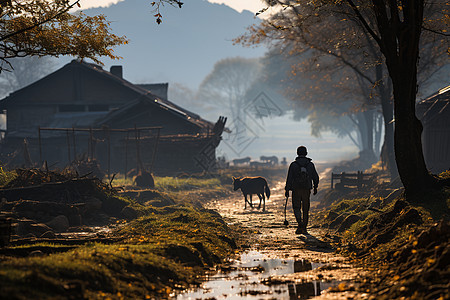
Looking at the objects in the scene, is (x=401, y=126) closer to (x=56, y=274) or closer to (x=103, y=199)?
(x=56, y=274)

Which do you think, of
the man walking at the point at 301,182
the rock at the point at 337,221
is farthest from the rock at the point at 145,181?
the man walking at the point at 301,182

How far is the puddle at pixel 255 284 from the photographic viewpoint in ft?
27.2

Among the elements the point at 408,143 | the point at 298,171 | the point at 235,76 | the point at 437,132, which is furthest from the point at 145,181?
the point at 235,76

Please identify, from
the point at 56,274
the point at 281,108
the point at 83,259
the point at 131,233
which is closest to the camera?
the point at 56,274

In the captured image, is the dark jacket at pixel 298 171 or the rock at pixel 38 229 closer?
the rock at pixel 38 229

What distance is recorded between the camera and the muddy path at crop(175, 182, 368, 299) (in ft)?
27.3

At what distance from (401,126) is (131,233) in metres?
6.82

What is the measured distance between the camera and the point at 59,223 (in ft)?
49.3

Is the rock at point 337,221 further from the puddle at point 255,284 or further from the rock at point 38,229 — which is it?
the rock at point 38,229

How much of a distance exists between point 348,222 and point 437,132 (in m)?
14.2

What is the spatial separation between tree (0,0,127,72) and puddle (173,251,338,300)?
8.33 meters

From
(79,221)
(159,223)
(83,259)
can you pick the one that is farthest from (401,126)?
(79,221)

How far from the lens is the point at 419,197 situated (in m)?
12.5

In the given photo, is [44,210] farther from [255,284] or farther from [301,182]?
[255,284]
